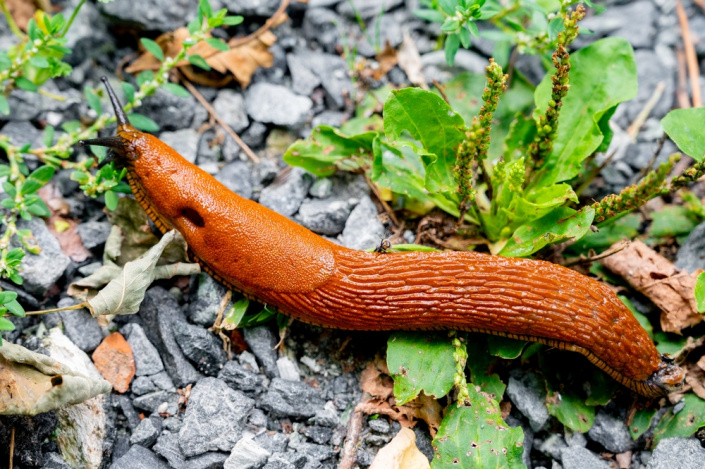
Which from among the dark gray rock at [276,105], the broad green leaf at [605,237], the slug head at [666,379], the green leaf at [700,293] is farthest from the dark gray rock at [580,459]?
the dark gray rock at [276,105]

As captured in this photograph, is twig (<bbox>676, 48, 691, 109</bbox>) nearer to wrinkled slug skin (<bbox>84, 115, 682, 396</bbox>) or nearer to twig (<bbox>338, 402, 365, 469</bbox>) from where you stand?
wrinkled slug skin (<bbox>84, 115, 682, 396</bbox>)

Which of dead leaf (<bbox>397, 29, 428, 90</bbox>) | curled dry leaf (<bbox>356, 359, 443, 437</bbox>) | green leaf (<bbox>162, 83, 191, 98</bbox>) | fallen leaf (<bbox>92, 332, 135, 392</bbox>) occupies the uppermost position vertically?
green leaf (<bbox>162, 83, 191, 98</bbox>)

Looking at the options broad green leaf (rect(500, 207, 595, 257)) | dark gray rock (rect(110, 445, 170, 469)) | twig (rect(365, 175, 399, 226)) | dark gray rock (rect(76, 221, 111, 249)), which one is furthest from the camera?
twig (rect(365, 175, 399, 226))

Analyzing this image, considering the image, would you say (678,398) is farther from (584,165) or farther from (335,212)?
(335,212)

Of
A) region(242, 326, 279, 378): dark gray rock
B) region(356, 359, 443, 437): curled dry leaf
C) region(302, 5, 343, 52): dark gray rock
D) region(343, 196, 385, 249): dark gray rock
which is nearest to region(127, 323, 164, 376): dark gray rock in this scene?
region(242, 326, 279, 378): dark gray rock

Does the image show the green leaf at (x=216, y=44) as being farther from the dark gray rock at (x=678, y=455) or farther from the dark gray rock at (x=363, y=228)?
the dark gray rock at (x=678, y=455)

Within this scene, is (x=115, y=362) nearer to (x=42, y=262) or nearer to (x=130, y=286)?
(x=130, y=286)
